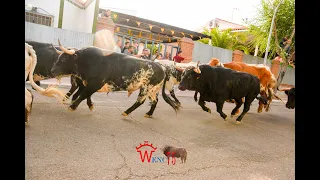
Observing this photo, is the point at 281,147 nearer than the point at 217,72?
Yes

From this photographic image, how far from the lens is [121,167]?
7.13 ft

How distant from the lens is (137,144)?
286cm

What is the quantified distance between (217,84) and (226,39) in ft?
4.82

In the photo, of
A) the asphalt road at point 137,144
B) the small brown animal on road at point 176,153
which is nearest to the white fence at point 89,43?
the asphalt road at point 137,144

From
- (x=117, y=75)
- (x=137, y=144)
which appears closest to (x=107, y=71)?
(x=117, y=75)

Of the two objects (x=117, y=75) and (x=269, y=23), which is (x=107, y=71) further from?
(x=269, y=23)

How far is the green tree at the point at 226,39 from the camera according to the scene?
5633mm

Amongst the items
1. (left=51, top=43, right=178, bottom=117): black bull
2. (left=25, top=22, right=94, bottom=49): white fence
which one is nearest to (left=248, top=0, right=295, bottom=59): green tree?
(left=51, top=43, right=178, bottom=117): black bull

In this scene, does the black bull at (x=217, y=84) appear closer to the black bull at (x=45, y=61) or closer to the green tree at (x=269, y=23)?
the green tree at (x=269, y=23)
